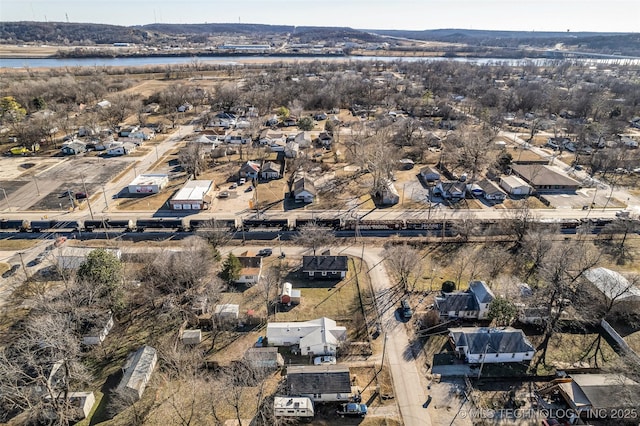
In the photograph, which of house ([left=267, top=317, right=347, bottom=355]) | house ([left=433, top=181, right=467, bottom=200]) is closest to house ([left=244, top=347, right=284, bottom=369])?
house ([left=267, top=317, right=347, bottom=355])

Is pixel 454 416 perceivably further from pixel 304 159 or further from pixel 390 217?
pixel 304 159

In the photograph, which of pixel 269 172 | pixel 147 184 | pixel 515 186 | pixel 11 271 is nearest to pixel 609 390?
pixel 515 186

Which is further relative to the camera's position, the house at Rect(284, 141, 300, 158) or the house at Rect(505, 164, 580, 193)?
the house at Rect(284, 141, 300, 158)

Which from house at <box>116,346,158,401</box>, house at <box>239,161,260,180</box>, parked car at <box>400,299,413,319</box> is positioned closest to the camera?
house at <box>116,346,158,401</box>

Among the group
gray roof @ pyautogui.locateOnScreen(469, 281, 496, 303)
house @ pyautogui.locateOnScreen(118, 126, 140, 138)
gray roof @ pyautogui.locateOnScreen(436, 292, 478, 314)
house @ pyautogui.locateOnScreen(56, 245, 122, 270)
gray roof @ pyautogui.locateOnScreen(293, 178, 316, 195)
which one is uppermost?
house @ pyautogui.locateOnScreen(118, 126, 140, 138)

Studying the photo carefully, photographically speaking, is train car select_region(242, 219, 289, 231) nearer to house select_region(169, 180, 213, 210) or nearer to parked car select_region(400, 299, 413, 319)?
house select_region(169, 180, 213, 210)

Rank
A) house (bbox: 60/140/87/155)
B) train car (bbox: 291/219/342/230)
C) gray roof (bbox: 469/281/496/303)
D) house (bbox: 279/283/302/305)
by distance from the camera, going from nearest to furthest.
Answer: gray roof (bbox: 469/281/496/303) → house (bbox: 279/283/302/305) → train car (bbox: 291/219/342/230) → house (bbox: 60/140/87/155)

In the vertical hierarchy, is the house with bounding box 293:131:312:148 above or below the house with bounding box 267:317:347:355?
above

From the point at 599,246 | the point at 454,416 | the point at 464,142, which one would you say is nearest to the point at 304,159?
the point at 464,142

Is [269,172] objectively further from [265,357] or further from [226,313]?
[265,357]
